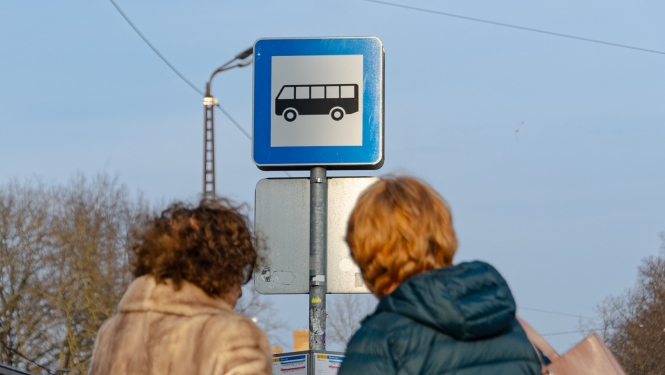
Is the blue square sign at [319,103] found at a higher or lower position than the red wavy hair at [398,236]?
higher

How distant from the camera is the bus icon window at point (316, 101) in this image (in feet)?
14.7

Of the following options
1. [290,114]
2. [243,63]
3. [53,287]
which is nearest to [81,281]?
[53,287]

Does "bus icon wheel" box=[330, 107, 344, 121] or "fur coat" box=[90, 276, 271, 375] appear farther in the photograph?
"bus icon wheel" box=[330, 107, 344, 121]

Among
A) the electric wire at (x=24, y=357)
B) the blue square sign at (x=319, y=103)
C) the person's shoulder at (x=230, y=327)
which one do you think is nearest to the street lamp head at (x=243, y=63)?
the blue square sign at (x=319, y=103)

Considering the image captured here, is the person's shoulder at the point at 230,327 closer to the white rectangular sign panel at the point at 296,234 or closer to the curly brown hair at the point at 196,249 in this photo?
the curly brown hair at the point at 196,249

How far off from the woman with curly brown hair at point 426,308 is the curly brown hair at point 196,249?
28.8 inches

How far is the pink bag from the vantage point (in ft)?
8.13

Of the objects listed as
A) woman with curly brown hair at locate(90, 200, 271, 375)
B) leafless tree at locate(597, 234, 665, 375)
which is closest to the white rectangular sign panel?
woman with curly brown hair at locate(90, 200, 271, 375)

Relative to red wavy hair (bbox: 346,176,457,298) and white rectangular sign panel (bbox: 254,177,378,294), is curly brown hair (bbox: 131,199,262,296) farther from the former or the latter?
white rectangular sign panel (bbox: 254,177,378,294)

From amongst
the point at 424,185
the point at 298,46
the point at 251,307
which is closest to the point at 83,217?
the point at 251,307

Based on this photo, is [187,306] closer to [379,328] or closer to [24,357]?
[379,328]

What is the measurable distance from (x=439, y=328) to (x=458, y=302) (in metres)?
0.07

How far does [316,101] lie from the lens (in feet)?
14.7

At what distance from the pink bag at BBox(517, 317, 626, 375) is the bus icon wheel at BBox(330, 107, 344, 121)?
215 centimetres
